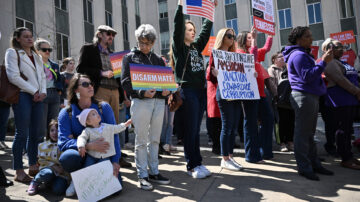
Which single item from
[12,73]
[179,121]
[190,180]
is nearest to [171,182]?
[190,180]

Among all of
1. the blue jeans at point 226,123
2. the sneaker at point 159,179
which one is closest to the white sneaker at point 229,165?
the blue jeans at point 226,123

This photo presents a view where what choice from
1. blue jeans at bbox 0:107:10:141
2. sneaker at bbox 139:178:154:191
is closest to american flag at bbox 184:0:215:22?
sneaker at bbox 139:178:154:191

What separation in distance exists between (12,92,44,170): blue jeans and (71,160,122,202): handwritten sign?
133 cm

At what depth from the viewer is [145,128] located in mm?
3457

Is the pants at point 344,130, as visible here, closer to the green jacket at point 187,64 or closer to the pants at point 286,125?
the pants at point 286,125

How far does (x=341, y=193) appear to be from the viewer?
315 centimetres

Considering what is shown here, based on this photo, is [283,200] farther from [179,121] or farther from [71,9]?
[71,9]

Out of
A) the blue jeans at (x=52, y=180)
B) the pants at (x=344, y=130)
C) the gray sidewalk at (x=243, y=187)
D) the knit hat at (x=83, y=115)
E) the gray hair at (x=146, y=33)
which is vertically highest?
the gray hair at (x=146, y=33)

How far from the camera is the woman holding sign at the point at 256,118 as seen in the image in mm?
4492

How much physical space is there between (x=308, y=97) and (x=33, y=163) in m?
3.75

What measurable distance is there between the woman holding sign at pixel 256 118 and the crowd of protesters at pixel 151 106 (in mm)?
16

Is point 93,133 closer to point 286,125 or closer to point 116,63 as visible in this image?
point 116,63

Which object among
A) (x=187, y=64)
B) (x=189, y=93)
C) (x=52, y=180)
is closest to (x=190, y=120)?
(x=189, y=93)

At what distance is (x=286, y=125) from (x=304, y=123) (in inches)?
84.9
